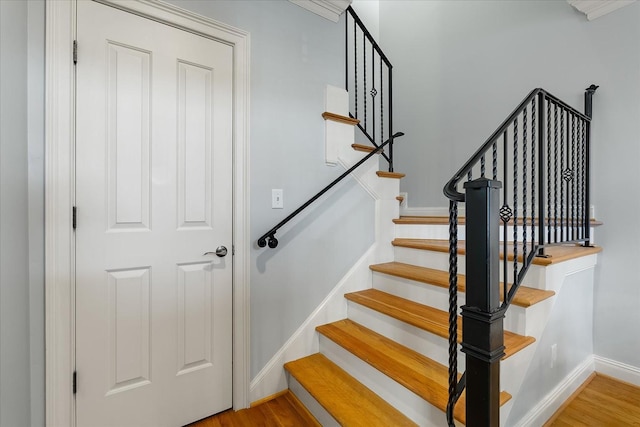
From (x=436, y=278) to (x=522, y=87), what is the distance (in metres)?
1.94

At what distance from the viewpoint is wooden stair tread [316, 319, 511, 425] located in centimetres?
133

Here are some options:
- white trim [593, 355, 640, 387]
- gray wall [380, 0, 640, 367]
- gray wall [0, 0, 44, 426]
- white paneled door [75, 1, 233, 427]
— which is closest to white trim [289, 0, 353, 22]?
white paneled door [75, 1, 233, 427]

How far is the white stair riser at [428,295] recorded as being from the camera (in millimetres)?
1468

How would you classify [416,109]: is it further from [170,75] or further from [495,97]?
[170,75]

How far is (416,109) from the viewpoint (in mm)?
3490

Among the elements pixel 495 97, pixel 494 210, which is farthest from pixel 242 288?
pixel 495 97

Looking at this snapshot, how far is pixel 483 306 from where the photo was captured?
1.05 meters

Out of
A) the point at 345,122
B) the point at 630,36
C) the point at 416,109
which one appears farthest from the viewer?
the point at 416,109

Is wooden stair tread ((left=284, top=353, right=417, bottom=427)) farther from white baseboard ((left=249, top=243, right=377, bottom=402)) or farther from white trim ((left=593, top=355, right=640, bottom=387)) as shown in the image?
white trim ((left=593, top=355, right=640, bottom=387))

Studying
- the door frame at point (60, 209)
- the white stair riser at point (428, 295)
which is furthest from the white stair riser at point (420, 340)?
the door frame at point (60, 209)

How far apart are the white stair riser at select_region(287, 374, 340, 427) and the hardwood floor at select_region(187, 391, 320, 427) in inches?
1.3

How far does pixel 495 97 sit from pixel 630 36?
91 centimetres

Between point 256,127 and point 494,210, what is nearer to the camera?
point 494,210

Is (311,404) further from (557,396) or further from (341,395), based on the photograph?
(557,396)
